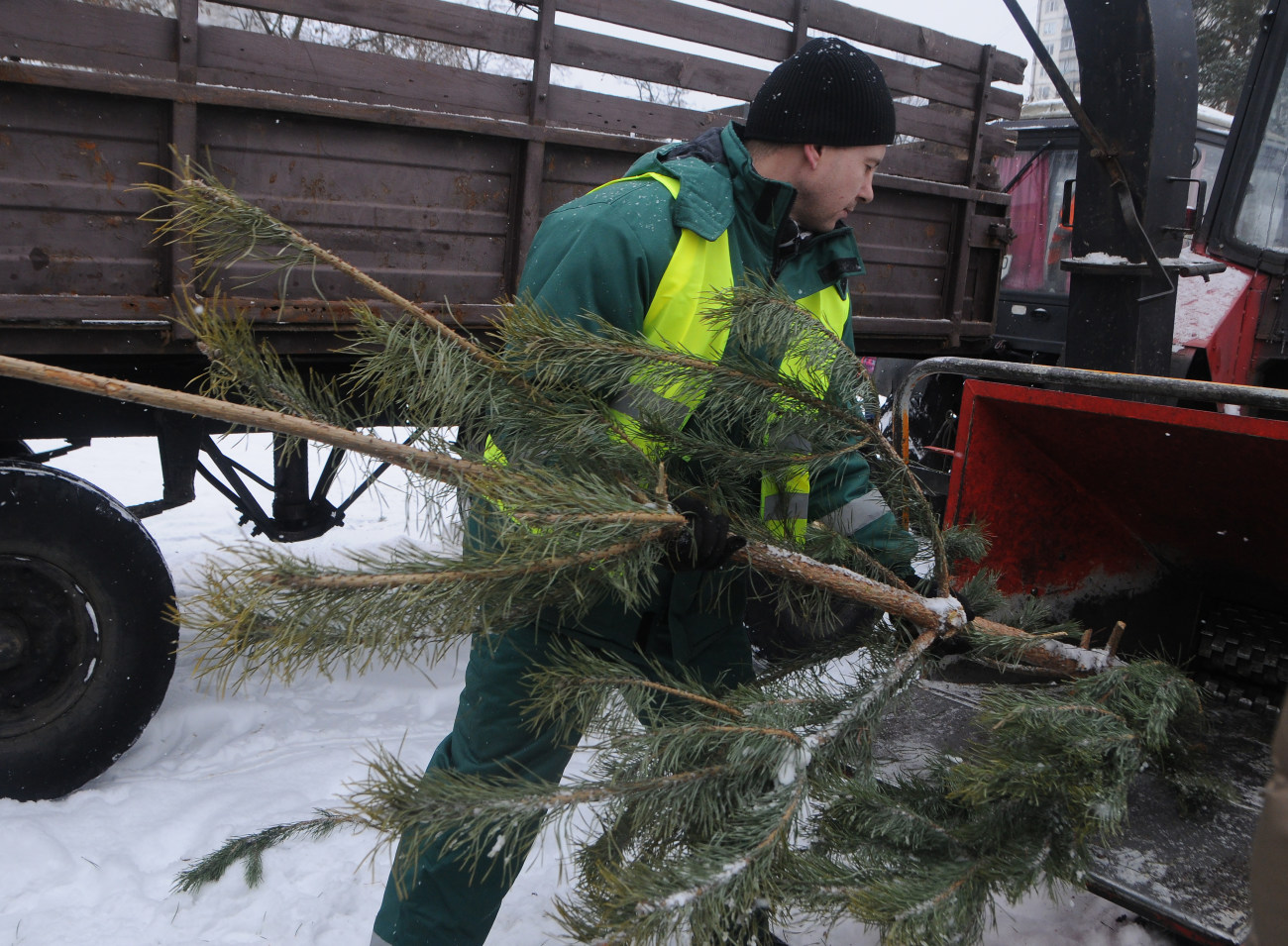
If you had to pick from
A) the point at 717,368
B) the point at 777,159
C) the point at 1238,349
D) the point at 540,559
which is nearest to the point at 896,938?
the point at 540,559

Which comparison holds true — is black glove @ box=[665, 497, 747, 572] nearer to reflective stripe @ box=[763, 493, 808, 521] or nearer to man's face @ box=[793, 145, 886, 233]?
reflective stripe @ box=[763, 493, 808, 521]

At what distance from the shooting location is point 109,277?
247 centimetres

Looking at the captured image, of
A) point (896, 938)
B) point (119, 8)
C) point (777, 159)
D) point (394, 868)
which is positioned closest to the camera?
point (896, 938)

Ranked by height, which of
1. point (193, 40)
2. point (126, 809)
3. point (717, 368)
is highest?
point (193, 40)

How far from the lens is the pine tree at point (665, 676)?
1.12 metres

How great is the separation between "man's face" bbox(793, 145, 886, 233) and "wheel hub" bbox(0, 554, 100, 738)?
225cm

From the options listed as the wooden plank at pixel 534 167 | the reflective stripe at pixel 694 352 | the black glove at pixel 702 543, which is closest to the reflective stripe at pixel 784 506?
the reflective stripe at pixel 694 352

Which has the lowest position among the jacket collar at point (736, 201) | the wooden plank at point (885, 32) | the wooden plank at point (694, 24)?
the jacket collar at point (736, 201)

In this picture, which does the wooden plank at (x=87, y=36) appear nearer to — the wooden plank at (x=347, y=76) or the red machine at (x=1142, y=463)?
the wooden plank at (x=347, y=76)

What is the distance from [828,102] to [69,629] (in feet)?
8.10

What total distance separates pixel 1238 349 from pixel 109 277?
450 cm

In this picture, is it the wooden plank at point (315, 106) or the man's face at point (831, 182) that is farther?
the wooden plank at point (315, 106)

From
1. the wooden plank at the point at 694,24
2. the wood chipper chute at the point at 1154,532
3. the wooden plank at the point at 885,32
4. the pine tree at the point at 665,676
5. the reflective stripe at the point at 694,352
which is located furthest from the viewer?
the wooden plank at the point at 885,32

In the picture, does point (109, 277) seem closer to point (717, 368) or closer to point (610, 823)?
point (717, 368)
